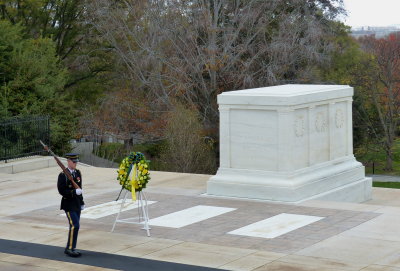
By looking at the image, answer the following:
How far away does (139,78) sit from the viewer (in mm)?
39125

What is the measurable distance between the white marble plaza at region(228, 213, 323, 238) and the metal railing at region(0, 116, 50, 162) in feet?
32.8

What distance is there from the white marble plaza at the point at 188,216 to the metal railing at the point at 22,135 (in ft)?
27.0

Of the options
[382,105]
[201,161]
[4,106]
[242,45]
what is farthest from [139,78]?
[382,105]

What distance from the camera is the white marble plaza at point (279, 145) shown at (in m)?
16.5

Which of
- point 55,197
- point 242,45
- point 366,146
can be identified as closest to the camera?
point 55,197

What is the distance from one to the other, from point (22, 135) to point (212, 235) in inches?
429

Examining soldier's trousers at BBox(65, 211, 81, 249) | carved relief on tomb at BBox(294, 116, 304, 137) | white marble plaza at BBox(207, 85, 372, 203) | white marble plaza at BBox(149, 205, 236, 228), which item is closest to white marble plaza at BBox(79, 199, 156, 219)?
white marble plaza at BBox(149, 205, 236, 228)

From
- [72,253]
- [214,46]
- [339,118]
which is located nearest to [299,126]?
[339,118]

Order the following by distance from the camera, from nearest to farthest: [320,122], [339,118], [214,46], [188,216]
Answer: [188,216] < [320,122] < [339,118] < [214,46]

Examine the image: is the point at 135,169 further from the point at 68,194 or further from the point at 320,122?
the point at 320,122

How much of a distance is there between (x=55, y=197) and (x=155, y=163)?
828 inches

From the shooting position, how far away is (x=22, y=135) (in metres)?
23.0

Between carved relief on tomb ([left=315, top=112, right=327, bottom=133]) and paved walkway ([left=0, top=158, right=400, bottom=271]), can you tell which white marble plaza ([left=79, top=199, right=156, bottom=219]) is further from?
carved relief on tomb ([left=315, top=112, right=327, bottom=133])

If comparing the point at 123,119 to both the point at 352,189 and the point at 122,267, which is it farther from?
the point at 122,267
